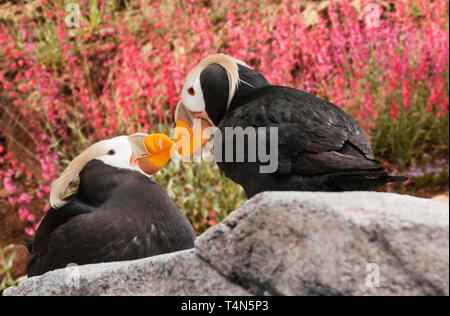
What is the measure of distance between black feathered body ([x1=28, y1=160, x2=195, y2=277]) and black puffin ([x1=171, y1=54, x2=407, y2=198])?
1.04 feet

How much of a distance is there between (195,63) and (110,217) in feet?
8.19

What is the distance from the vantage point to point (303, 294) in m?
1.22

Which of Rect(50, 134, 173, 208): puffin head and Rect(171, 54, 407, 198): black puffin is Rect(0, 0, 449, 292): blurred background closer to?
Rect(50, 134, 173, 208): puffin head

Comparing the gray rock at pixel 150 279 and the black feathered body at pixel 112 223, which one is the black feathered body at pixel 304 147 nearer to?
the black feathered body at pixel 112 223

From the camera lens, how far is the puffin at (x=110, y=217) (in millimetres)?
1981

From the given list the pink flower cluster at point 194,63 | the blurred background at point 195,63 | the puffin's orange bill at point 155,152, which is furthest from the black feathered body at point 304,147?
the pink flower cluster at point 194,63

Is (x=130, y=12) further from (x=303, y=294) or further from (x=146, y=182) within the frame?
(x=303, y=294)

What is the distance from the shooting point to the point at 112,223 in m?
1.99

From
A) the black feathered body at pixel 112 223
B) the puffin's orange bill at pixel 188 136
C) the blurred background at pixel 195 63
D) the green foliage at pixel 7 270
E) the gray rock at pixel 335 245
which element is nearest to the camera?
the gray rock at pixel 335 245

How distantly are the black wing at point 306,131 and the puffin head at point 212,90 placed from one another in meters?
0.07

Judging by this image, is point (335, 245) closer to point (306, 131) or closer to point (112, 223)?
point (306, 131)

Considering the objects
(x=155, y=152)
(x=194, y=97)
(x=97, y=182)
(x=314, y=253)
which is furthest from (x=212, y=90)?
(x=314, y=253)

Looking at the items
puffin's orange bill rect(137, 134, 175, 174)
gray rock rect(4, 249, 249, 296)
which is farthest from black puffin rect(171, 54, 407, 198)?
gray rock rect(4, 249, 249, 296)
